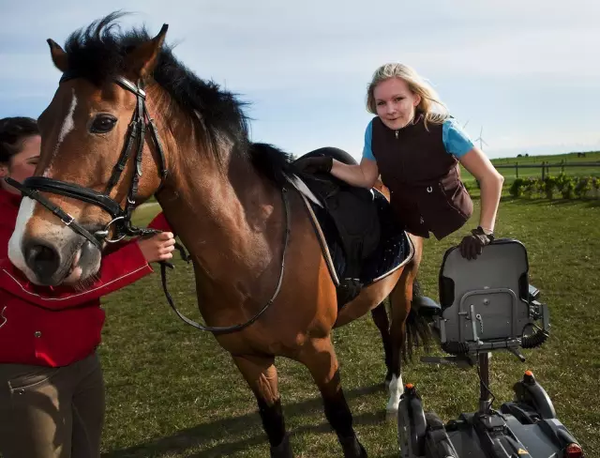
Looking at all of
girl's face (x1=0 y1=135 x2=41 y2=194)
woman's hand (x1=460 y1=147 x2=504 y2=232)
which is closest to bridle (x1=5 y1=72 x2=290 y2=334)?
girl's face (x1=0 y1=135 x2=41 y2=194)

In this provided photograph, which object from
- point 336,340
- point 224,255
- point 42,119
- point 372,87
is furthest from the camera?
point 336,340

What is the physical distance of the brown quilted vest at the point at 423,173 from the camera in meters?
2.42

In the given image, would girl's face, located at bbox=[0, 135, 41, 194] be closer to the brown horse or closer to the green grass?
the brown horse

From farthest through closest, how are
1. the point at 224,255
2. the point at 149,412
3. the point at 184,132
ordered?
the point at 149,412
the point at 224,255
the point at 184,132

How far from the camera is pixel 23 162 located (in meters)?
1.93

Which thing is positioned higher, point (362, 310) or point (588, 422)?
point (362, 310)

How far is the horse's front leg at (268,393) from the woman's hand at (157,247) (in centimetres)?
97

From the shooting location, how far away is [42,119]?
159cm

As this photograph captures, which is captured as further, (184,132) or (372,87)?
(372,87)

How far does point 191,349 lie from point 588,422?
404 centimetres

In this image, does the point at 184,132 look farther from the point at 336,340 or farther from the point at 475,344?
the point at 336,340

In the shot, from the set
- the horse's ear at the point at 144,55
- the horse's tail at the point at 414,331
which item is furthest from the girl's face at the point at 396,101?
the horse's tail at the point at 414,331

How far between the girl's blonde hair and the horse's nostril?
178cm

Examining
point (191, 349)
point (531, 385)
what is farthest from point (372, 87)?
point (191, 349)
